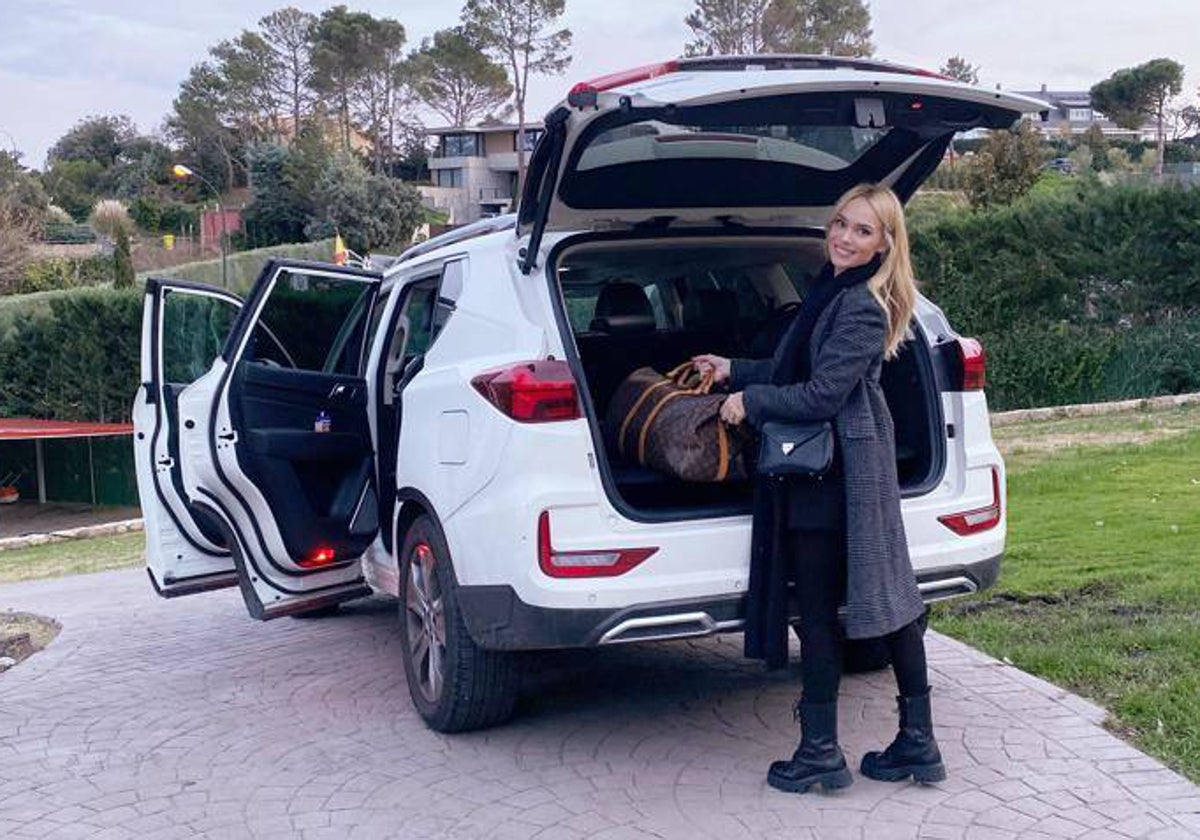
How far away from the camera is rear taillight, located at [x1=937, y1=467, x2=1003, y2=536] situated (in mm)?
4738

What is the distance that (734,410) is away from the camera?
14.5 ft

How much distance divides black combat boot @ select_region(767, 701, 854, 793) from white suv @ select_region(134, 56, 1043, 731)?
1.49ft

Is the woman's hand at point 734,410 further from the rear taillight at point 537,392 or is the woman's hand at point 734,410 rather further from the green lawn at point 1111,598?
the green lawn at point 1111,598

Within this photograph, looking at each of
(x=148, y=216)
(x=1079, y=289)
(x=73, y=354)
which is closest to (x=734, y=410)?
(x=1079, y=289)

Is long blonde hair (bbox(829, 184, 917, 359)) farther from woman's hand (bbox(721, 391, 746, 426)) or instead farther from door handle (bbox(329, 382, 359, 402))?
door handle (bbox(329, 382, 359, 402))

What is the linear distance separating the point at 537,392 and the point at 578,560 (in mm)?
559

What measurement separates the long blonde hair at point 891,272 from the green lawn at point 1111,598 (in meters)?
1.70

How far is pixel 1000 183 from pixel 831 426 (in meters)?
25.8

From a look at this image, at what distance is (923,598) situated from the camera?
4.62 m

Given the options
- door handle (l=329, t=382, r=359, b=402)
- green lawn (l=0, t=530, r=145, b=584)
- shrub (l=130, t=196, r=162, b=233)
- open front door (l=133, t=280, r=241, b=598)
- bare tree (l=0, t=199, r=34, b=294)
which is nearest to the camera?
open front door (l=133, t=280, r=241, b=598)

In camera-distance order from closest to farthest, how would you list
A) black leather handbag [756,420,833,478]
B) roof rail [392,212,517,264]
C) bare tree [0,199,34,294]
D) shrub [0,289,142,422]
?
1. black leather handbag [756,420,833,478]
2. roof rail [392,212,517,264]
3. shrub [0,289,142,422]
4. bare tree [0,199,34,294]

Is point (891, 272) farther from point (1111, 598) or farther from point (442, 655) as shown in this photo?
point (1111, 598)

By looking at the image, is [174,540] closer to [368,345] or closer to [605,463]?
[368,345]

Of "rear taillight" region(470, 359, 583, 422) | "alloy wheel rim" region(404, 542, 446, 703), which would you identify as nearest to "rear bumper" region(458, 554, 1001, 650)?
"alloy wheel rim" region(404, 542, 446, 703)
